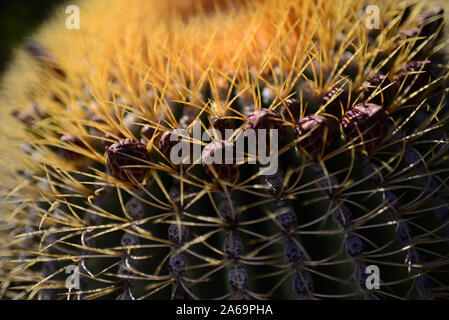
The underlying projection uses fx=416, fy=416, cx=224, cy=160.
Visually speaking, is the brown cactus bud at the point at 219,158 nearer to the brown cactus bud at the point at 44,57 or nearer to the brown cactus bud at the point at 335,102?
the brown cactus bud at the point at 335,102

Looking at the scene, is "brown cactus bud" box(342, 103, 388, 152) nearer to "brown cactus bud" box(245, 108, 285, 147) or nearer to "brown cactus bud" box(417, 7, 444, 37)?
"brown cactus bud" box(245, 108, 285, 147)

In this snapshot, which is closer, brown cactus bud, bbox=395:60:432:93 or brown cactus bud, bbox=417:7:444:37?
brown cactus bud, bbox=395:60:432:93

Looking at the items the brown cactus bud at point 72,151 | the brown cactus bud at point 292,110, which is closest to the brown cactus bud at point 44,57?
the brown cactus bud at point 72,151

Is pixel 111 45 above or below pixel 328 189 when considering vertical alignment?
above

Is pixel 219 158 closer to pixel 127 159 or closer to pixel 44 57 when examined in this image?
pixel 127 159

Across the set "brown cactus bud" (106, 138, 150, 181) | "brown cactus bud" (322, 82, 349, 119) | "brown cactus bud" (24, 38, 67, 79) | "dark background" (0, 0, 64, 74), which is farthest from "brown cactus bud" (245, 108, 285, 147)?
"dark background" (0, 0, 64, 74)
